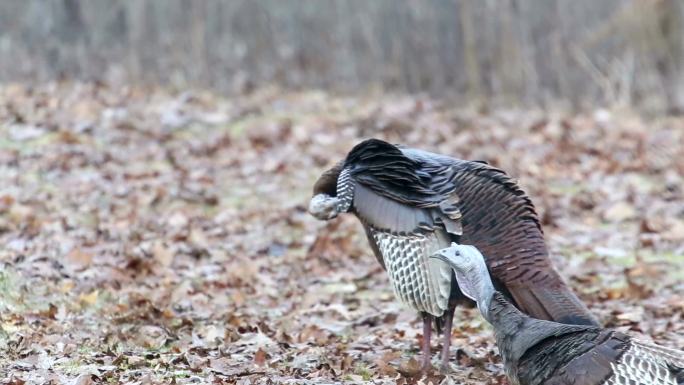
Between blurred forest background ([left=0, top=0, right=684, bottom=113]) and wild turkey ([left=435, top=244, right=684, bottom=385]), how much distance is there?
434 inches

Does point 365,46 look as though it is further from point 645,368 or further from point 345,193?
point 645,368

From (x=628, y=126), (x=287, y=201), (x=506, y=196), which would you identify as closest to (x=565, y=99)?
(x=628, y=126)

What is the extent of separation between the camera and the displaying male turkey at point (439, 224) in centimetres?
Result: 551

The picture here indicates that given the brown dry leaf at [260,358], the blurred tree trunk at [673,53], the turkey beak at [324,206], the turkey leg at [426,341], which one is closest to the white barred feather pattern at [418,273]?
the turkey leg at [426,341]

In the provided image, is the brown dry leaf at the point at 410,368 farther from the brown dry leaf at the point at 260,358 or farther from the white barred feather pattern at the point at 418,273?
the brown dry leaf at the point at 260,358

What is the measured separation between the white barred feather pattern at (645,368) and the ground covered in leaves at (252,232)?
4.06 feet

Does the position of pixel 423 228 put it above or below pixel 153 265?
above

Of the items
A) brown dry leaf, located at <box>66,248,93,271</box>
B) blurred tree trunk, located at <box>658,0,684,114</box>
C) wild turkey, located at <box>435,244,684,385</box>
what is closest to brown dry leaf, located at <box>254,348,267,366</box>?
wild turkey, located at <box>435,244,684,385</box>

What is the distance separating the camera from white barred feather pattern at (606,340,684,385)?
4516mm

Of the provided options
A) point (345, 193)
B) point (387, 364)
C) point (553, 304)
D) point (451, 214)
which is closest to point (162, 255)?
point (345, 193)

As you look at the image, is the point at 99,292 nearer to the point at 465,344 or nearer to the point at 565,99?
the point at 465,344

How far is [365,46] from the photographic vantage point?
54.3 ft

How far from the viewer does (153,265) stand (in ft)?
26.6

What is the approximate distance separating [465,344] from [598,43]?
1064cm
